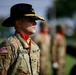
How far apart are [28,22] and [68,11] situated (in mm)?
98818

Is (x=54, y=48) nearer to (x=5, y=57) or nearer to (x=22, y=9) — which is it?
(x=22, y=9)

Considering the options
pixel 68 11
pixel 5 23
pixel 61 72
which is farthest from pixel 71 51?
pixel 68 11

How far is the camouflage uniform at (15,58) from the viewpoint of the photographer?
5105 mm

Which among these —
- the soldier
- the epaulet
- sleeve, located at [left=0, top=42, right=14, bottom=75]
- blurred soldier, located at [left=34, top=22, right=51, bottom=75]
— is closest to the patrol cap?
the soldier

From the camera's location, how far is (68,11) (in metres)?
104

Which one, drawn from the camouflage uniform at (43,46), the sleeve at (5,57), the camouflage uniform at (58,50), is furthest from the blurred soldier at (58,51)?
the sleeve at (5,57)

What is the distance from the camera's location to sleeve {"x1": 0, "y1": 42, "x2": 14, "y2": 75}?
5.10 m

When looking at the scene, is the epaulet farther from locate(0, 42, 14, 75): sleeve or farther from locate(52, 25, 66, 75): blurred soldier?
locate(52, 25, 66, 75): blurred soldier

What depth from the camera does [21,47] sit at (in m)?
5.20

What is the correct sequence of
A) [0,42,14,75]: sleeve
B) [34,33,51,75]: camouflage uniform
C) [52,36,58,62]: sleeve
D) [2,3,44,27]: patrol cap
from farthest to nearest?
[52,36,58,62]: sleeve → [34,33,51,75]: camouflage uniform → [2,3,44,27]: patrol cap → [0,42,14,75]: sleeve

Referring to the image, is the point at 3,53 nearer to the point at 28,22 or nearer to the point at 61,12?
the point at 28,22

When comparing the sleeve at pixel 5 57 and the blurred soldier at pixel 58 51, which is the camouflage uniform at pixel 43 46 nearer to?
the blurred soldier at pixel 58 51

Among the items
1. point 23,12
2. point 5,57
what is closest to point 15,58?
point 5,57

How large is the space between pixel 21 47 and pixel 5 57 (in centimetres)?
24
